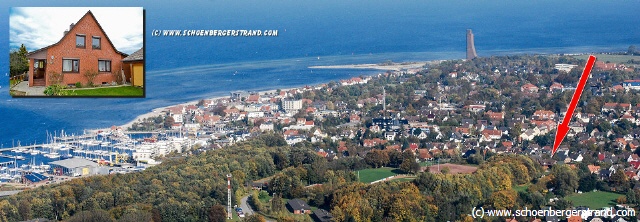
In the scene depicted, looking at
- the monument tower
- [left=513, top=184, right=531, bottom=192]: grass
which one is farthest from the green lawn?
the monument tower

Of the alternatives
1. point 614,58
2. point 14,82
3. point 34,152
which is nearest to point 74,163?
point 34,152

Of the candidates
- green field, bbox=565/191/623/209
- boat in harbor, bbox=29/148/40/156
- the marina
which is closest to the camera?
green field, bbox=565/191/623/209

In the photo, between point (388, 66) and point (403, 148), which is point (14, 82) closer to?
point (403, 148)

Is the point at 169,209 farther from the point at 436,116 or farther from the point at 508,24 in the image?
the point at 508,24

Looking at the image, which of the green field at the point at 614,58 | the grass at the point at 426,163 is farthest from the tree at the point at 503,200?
the green field at the point at 614,58

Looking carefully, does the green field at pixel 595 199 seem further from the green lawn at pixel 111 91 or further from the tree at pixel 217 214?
the green lawn at pixel 111 91

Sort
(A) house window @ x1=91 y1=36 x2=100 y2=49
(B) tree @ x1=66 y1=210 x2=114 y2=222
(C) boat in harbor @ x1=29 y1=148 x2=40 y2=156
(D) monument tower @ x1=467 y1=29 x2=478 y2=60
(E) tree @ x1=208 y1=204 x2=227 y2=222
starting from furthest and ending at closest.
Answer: (D) monument tower @ x1=467 y1=29 x2=478 y2=60 < (C) boat in harbor @ x1=29 y1=148 x2=40 y2=156 < (E) tree @ x1=208 y1=204 x2=227 y2=222 < (B) tree @ x1=66 y1=210 x2=114 y2=222 < (A) house window @ x1=91 y1=36 x2=100 y2=49

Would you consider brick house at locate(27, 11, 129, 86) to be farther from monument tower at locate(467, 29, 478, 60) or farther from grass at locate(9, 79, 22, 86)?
monument tower at locate(467, 29, 478, 60)
